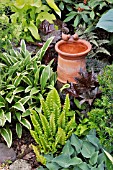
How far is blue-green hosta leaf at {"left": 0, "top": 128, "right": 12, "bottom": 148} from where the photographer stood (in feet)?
9.98

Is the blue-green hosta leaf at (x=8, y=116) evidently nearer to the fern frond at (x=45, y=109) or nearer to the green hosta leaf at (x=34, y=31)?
the fern frond at (x=45, y=109)

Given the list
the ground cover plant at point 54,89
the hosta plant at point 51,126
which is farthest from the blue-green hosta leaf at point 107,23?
the hosta plant at point 51,126

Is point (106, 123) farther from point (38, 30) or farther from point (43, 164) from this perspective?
point (38, 30)

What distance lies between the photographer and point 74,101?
9.95 feet

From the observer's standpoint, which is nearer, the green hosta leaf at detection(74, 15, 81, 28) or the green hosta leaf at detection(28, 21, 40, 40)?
the green hosta leaf at detection(28, 21, 40, 40)

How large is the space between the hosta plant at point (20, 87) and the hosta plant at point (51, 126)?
11.4 inches

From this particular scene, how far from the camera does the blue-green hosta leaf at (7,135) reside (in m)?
3.04

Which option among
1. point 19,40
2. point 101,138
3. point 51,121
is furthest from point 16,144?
point 19,40

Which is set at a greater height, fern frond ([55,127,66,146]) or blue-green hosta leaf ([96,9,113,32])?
blue-green hosta leaf ([96,9,113,32])

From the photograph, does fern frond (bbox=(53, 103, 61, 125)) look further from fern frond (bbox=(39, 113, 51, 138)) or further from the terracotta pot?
the terracotta pot

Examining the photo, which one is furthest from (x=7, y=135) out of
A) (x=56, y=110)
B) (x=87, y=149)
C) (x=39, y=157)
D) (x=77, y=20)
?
(x=77, y=20)

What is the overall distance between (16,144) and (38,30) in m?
1.39

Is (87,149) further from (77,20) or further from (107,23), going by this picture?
(77,20)

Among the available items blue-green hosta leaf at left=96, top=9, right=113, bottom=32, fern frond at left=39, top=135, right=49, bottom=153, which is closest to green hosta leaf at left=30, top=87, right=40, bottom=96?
fern frond at left=39, top=135, right=49, bottom=153
